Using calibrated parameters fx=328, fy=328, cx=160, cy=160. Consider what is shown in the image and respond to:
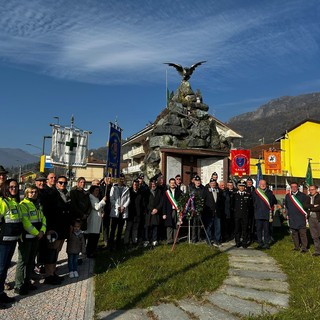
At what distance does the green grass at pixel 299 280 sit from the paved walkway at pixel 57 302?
2.76m

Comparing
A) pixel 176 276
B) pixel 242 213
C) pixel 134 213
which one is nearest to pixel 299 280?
pixel 176 276

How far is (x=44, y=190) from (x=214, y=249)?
4.96m

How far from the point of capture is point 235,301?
17.7 ft

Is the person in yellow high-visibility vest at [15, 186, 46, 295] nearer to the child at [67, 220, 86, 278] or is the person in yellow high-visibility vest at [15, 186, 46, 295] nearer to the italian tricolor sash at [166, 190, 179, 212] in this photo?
the child at [67, 220, 86, 278]

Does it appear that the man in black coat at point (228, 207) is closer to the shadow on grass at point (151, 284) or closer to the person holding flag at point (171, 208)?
the person holding flag at point (171, 208)

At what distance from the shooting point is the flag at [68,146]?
13734mm

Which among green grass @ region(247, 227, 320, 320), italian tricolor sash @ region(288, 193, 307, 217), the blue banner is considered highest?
the blue banner

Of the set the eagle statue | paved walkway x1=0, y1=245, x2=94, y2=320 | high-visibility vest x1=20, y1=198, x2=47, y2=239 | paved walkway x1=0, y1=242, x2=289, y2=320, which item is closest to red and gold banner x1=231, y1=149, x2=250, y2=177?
the eagle statue

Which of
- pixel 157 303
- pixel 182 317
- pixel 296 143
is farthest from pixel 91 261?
pixel 296 143

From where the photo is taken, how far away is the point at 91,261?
8.00m

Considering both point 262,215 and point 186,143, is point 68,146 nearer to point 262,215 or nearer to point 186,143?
point 186,143

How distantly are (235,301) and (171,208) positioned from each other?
4.58 m

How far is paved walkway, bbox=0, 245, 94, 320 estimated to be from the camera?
15.6 feet

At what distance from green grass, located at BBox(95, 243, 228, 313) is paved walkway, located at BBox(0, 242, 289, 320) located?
0.64 feet
